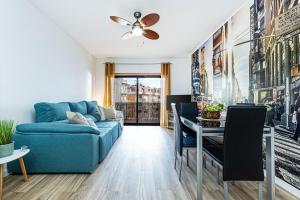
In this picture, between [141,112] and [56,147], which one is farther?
[141,112]

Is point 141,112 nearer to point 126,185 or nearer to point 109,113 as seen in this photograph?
point 109,113

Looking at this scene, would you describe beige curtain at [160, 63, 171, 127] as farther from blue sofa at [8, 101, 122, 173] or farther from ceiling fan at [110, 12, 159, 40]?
blue sofa at [8, 101, 122, 173]

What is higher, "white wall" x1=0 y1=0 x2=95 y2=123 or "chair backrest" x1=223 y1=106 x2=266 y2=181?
"white wall" x1=0 y1=0 x2=95 y2=123

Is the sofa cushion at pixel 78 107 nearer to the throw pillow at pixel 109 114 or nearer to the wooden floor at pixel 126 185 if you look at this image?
the throw pillow at pixel 109 114

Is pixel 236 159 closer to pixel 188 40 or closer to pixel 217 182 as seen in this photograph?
pixel 217 182

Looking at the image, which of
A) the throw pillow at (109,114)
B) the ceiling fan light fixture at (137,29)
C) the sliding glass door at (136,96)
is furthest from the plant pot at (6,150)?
the sliding glass door at (136,96)

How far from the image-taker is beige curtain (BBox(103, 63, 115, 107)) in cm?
725

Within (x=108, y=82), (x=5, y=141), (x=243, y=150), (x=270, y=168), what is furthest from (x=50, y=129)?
(x=108, y=82)

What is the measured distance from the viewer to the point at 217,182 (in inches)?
98.9

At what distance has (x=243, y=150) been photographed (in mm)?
1868

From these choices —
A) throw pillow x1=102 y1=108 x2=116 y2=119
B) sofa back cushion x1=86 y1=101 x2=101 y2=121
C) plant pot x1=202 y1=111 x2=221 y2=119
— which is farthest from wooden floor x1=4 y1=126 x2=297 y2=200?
throw pillow x1=102 y1=108 x2=116 y2=119

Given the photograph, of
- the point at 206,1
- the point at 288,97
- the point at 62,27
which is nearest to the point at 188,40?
the point at 206,1

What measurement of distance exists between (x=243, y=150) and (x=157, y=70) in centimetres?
582

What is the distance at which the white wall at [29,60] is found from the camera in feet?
8.88
